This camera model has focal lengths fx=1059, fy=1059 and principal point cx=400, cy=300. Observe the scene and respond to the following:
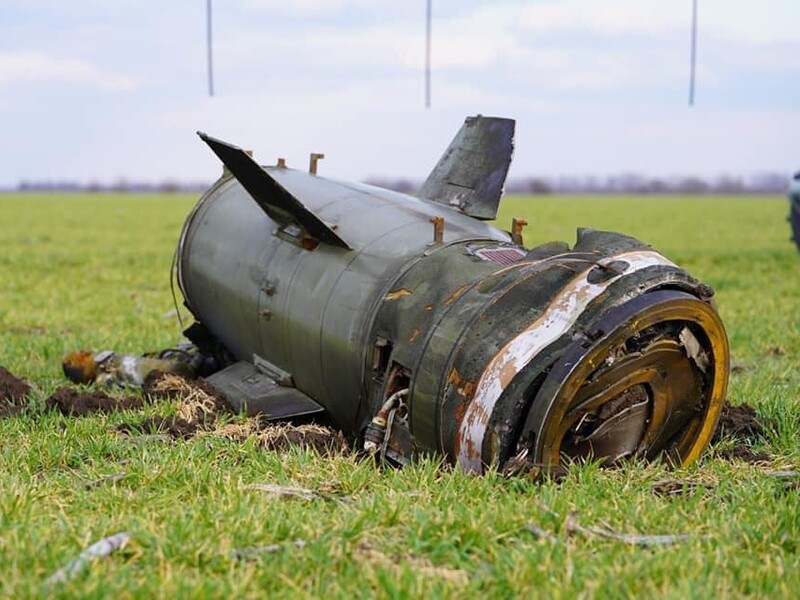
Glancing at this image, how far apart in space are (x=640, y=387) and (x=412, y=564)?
159 centimetres

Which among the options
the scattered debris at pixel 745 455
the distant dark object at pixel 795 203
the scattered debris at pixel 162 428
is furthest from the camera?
the distant dark object at pixel 795 203

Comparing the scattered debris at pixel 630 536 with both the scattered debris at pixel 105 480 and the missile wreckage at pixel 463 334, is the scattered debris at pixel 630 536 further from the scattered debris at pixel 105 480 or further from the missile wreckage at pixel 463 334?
the scattered debris at pixel 105 480

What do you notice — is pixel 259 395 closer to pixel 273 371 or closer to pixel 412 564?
pixel 273 371

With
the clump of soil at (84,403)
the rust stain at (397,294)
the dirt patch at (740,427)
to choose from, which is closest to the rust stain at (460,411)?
the rust stain at (397,294)

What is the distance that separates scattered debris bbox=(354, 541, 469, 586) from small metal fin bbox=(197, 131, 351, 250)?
7.76 feet

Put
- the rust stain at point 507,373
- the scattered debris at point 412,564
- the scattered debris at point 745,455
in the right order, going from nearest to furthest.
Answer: the scattered debris at point 412,564 → the rust stain at point 507,373 → the scattered debris at point 745,455

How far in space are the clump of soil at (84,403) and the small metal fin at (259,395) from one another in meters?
0.48

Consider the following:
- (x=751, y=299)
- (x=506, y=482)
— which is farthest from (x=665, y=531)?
(x=751, y=299)

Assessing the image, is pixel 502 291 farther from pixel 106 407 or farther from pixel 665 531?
pixel 106 407

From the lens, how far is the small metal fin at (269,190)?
5293 mm

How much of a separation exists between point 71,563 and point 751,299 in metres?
10.0

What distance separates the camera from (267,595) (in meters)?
2.89

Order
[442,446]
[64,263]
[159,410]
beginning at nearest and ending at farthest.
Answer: [442,446], [159,410], [64,263]

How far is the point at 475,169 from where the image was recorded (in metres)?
6.34
